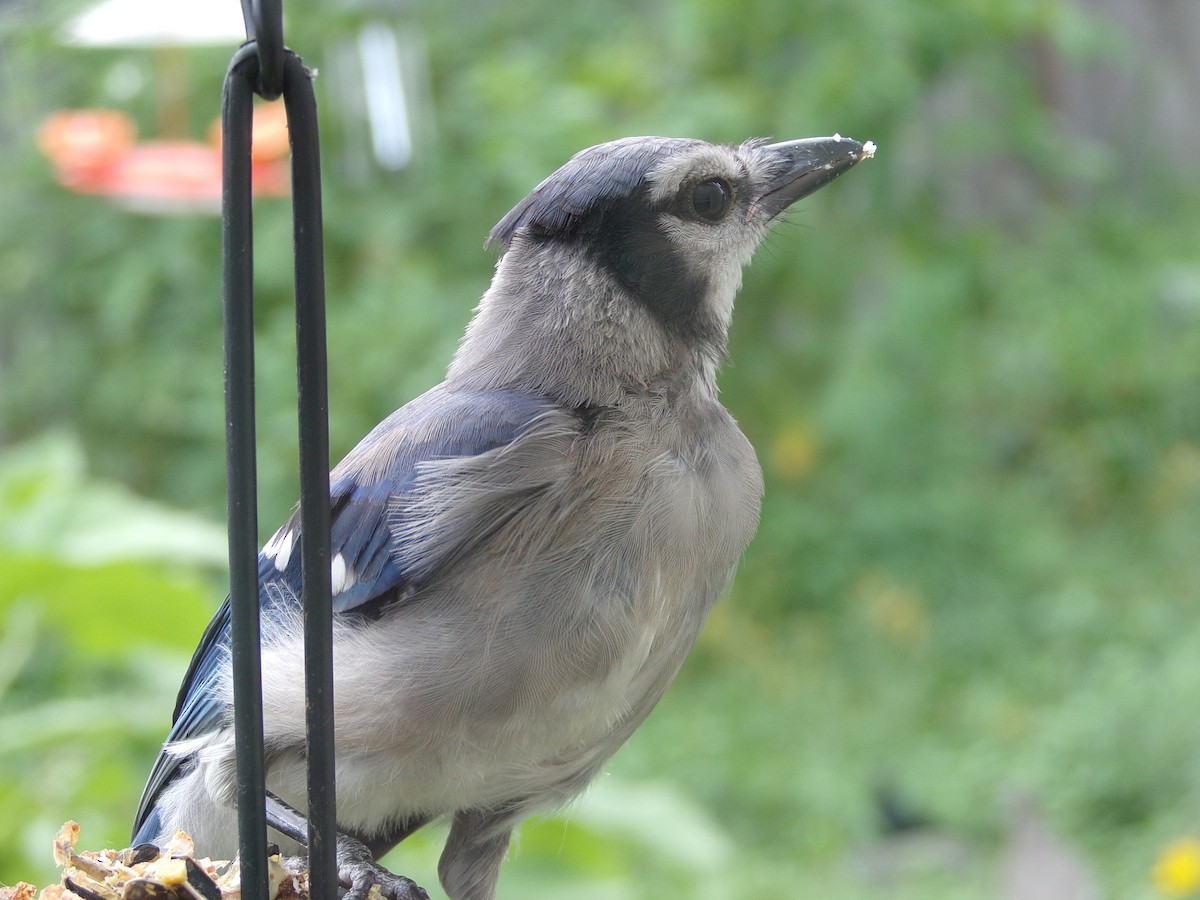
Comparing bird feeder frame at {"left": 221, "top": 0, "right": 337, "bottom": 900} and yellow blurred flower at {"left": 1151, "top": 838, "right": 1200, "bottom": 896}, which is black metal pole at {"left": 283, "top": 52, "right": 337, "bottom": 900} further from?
yellow blurred flower at {"left": 1151, "top": 838, "right": 1200, "bottom": 896}

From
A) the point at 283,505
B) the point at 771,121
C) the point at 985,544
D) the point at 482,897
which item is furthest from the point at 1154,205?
the point at 482,897

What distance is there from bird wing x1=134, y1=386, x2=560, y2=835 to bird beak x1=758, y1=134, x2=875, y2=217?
48cm

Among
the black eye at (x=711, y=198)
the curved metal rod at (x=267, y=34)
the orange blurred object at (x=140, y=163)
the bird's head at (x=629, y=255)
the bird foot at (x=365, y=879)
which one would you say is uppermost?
the orange blurred object at (x=140, y=163)

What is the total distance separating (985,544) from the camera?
235 inches

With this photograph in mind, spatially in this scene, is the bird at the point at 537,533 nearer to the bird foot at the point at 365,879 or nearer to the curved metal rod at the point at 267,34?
the bird foot at the point at 365,879

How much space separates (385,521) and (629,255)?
0.47 m

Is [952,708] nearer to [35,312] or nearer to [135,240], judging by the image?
[135,240]

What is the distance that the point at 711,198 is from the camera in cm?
191

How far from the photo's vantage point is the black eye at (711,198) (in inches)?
74.5

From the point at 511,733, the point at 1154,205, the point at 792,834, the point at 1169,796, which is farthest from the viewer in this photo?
the point at 1154,205

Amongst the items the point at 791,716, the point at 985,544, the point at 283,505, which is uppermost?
the point at 985,544

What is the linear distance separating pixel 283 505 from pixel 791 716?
2153 mm

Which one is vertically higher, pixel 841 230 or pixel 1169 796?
pixel 841 230

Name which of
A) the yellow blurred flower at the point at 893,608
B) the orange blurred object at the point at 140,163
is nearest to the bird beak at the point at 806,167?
the orange blurred object at the point at 140,163
